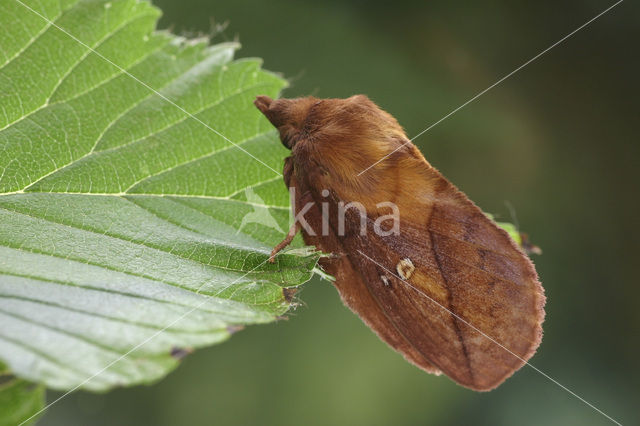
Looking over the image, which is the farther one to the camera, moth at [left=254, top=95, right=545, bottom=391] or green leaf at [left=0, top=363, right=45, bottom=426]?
moth at [left=254, top=95, right=545, bottom=391]

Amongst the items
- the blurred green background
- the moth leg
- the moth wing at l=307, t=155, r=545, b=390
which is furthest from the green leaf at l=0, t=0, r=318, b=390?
the blurred green background

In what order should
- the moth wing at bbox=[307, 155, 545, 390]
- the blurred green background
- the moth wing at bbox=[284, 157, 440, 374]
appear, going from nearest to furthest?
1. the moth wing at bbox=[307, 155, 545, 390]
2. the moth wing at bbox=[284, 157, 440, 374]
3. the blurred green background

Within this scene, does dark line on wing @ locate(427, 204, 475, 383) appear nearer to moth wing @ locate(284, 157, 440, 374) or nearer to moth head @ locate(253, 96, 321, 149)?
moth wing @ locate(284, 157, 440, 374)

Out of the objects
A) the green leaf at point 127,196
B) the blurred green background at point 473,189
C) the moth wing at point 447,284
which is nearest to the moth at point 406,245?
the moth wing at point 447,284

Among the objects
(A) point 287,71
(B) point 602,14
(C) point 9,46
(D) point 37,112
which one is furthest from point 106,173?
(B) point 602,14

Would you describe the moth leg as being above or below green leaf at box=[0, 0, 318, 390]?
below

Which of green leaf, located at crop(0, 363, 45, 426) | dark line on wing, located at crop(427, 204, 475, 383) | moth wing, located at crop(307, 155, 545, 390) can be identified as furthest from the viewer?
dark line on wing, located at crop(427, 204, 475, 383)

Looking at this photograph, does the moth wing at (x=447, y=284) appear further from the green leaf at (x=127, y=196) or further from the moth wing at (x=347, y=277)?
the green leaf at (x=127, y=196)

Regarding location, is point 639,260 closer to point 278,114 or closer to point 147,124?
point 278,114
